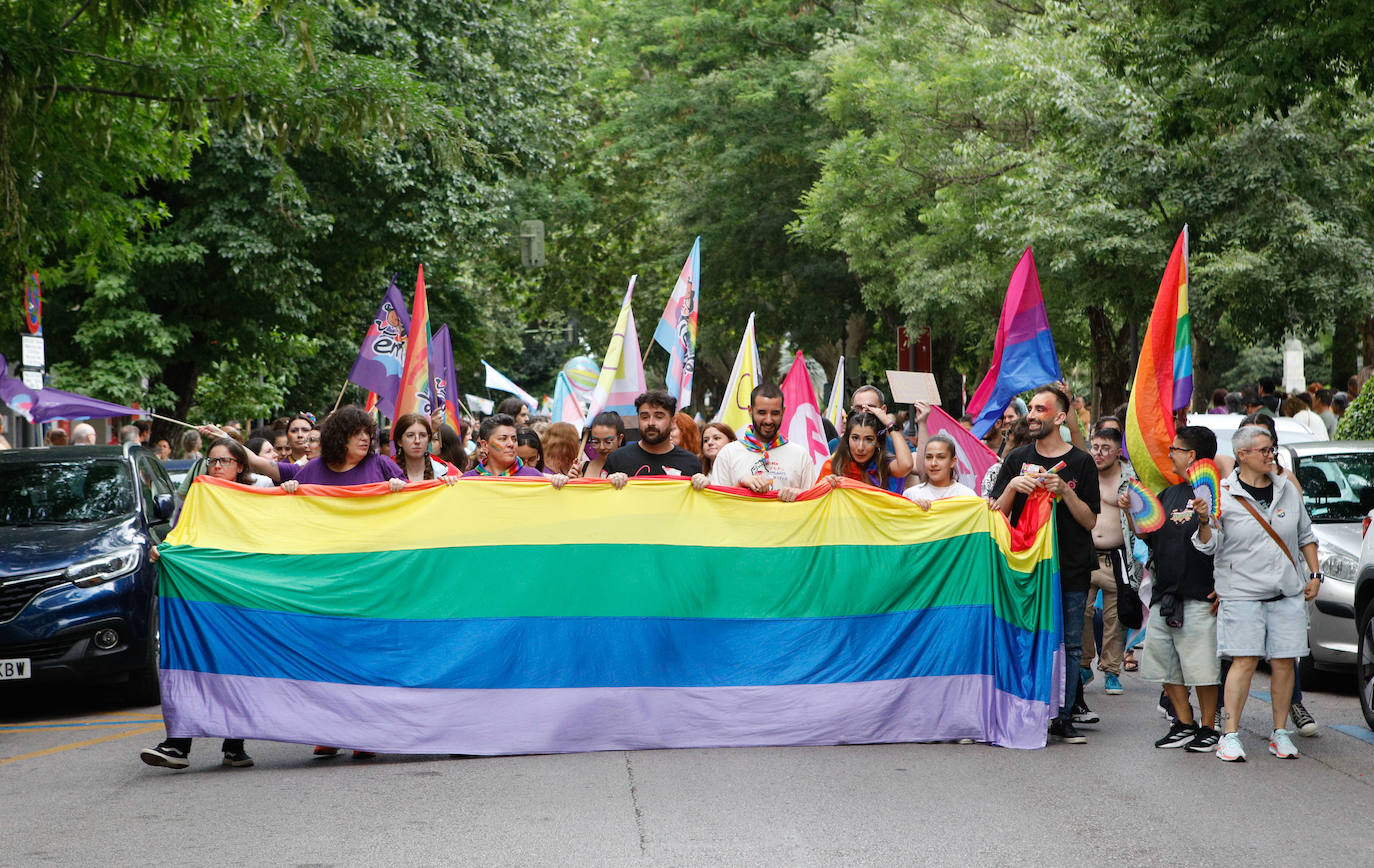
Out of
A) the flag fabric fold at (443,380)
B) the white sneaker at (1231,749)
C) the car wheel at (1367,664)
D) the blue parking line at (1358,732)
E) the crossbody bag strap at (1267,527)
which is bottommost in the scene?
the blue parking line at (1358,732)

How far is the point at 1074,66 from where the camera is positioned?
22.8 metres

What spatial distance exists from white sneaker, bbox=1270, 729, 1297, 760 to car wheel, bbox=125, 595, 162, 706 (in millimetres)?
6704

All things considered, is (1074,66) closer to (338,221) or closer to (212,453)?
(338,221)

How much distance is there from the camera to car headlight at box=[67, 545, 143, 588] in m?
10.5

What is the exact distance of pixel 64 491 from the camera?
11.5m

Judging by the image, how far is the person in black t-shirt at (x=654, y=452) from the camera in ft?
30.8

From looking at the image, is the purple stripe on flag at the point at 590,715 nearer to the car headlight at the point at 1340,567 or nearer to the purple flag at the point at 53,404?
the car headlight at the point at 1340,567

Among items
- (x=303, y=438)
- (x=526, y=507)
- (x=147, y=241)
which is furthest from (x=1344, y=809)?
(x=147, y=241)

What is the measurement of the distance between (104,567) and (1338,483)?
27.9ft

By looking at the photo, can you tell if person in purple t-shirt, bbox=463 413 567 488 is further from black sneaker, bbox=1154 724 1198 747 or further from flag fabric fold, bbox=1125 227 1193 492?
black sneaker, bbox=1154 724 1198 747

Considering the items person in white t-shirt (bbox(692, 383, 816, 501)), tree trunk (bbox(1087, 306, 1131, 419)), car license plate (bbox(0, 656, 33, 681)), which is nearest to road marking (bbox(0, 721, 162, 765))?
car license plate (bbox(0, 656, 33, 681))

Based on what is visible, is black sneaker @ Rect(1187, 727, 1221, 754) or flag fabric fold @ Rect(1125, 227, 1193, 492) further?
flag fabric fold @ Rect(1125, 227, 1193, 492)

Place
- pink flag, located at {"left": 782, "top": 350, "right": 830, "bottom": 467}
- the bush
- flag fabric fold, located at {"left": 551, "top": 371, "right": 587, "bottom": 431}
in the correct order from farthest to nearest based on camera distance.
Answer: flag fabric fold, located at {"left": 551, "top": 371, "right": 587, "bottom": 431}
the bush
pink flag, located at {"left": 782, "top": 350, "right": 830, "bottom": 467}

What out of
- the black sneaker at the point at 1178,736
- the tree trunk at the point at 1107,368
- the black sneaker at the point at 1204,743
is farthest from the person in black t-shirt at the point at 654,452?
the tree trunk at the point at 1107,368
